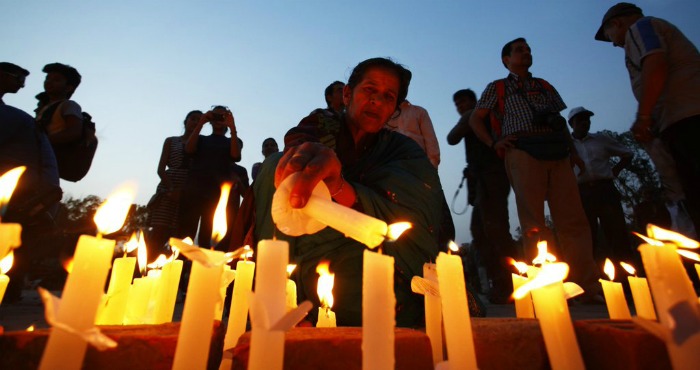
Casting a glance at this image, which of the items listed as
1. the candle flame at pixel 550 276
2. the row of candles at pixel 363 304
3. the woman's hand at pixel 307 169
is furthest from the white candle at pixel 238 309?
the candle flame at pixel 550 276

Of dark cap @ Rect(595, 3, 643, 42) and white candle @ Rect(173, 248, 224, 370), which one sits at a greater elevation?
dark cap @ Rect(595, 3, 643, 42)

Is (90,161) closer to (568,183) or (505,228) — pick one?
(505,228)

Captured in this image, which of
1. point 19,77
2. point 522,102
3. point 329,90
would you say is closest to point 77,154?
point 19,77

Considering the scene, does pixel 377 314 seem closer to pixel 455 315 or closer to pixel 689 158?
pixel 455 315

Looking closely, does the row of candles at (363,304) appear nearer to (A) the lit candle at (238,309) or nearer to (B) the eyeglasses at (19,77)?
(A) the lit candle at (238,309)

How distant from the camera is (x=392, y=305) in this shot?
78 centimetres

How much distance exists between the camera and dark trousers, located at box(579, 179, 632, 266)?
17.7ft

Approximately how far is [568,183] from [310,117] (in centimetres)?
302

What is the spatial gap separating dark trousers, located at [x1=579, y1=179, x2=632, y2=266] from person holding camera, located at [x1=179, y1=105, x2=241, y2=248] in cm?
492

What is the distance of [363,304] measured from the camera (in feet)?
2.41

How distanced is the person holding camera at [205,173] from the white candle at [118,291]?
396 cm

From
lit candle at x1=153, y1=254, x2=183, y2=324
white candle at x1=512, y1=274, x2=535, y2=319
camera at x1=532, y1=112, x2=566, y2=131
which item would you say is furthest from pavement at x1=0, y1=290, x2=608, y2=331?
lit candle at x1=153, y1=254, x2=183, y2=324

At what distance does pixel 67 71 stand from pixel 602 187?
22.3 ft

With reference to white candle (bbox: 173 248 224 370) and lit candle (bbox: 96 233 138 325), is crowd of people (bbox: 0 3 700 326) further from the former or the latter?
lit candle (bbox: 96 233 138 325)
